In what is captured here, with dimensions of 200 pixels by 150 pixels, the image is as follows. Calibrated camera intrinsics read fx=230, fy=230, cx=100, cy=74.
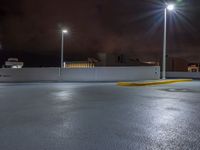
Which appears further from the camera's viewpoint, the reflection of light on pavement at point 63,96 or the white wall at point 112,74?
the white wall at point 112,74

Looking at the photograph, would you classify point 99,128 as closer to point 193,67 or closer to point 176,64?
point 176,64

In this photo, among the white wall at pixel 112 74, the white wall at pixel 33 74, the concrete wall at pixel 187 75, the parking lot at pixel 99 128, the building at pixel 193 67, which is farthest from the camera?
the building at pixel 193 67

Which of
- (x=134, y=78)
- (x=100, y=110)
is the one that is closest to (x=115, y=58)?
(x=134, y=78)

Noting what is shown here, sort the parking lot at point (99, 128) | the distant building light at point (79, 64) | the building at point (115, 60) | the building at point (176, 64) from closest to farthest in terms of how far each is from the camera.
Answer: the parking lot at point (99, 128)
the distant building light at point (79, 64)
the building at point (115, 60)
the building at point (176, 64)

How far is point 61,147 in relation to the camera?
4.09 metres

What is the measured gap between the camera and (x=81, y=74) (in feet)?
77.3

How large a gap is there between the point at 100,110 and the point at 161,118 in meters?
2.00

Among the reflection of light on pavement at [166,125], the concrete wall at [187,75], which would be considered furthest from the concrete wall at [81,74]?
the reflection of light on pavement at [166,125]

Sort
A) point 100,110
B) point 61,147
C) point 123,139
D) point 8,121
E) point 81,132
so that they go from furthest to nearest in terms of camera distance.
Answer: point 100,110 < point 8,121 < point 81,132 < point 123,139 < point 61,147

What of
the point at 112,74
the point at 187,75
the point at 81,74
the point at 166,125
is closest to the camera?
the point at 166,125

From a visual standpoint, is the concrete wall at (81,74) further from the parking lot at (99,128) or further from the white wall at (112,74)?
the parking lot at (99,128)

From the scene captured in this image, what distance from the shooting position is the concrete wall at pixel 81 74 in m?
23.2

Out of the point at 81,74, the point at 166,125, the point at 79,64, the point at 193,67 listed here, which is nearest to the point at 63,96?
the point at 166,125

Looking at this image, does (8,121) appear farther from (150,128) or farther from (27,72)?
(27,72)
